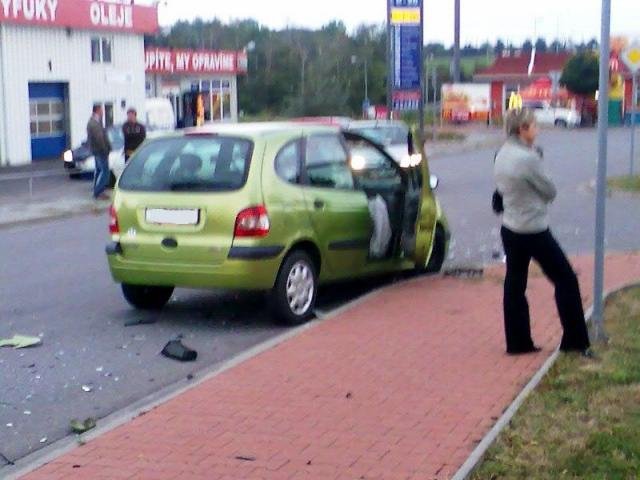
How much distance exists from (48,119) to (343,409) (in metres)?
32.5

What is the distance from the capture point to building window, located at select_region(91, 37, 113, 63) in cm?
3922

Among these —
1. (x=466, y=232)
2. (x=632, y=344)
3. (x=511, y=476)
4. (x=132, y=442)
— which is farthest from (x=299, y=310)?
(x=466, y=232)

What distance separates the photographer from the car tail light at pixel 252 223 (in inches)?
354

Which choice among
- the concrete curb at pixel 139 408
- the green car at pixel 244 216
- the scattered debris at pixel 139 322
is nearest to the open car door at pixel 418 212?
the green car at pixel 244 216

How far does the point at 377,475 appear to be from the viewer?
18.0 feet

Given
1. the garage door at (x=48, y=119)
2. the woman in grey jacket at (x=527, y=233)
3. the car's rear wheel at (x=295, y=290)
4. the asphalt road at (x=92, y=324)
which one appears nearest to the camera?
the asphalt road at (x=92, y=324)

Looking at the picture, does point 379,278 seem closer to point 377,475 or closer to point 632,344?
point 632,344

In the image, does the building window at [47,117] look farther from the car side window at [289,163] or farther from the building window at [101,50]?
the car side window at [289,163]

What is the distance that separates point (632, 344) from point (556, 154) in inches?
1311

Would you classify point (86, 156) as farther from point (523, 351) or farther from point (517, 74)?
point (517, 74)

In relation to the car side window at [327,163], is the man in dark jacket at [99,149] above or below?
below

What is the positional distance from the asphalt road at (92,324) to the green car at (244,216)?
42 cm

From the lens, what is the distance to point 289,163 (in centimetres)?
962

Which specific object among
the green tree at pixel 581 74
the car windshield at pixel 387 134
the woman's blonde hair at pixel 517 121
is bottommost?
the car windshield at pixel 387 134
